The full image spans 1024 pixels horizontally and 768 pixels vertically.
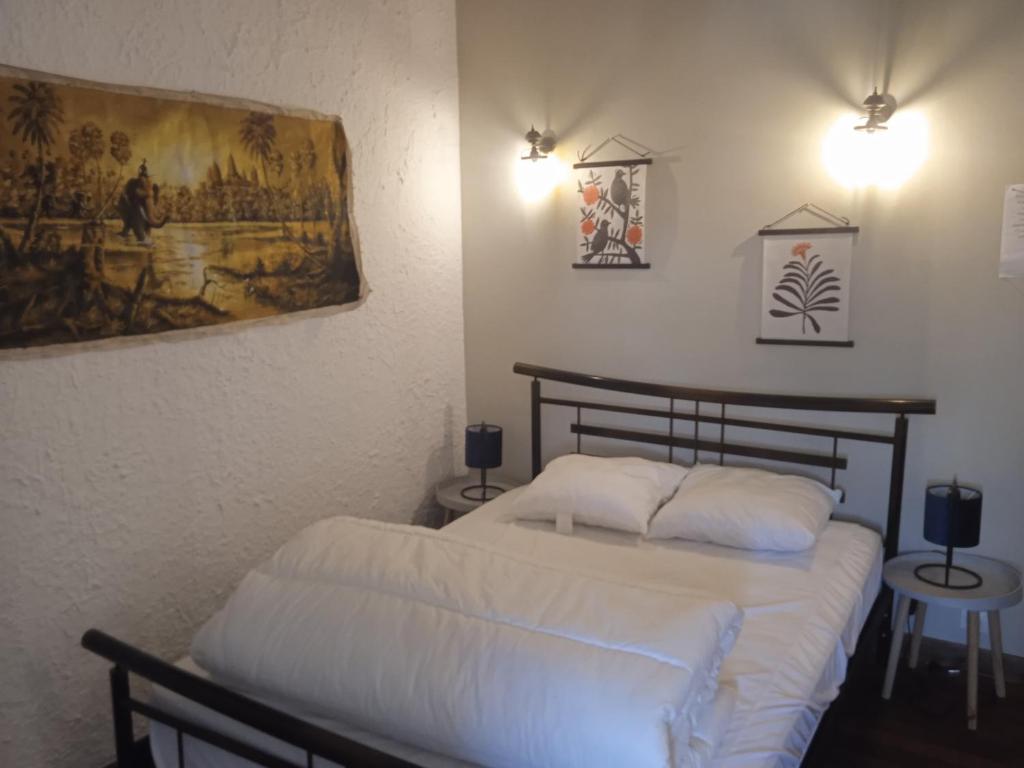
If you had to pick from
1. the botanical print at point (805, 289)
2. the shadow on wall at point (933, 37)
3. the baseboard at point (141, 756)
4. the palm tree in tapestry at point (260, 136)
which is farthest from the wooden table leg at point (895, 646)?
the palm tree in tapestry at point (260, 136)

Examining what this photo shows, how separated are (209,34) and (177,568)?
5.41 ft

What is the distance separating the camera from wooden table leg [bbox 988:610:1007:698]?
260 centimetres

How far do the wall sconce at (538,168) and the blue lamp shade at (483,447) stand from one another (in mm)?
1006

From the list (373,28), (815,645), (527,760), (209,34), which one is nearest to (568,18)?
(373,28)

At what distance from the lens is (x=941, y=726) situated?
98.0 inches

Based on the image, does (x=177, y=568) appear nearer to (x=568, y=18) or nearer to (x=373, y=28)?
(x=373, y=28)

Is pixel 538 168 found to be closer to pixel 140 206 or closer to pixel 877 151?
pixel 877 151

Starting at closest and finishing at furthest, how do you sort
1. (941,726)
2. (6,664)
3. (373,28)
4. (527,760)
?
1. (527,760)
2. (6,664)
3. (941,726)
4. (373,28)

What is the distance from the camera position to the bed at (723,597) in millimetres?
1617

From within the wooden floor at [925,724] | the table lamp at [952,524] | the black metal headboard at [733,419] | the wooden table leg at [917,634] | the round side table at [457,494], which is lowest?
the wooden floor at [925,724]

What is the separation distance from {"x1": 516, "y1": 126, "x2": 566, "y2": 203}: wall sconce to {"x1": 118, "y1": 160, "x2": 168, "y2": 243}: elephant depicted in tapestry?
157cm

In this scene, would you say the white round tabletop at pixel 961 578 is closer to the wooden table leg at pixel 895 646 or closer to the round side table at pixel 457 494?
the wooden table leg at pixel 895 646

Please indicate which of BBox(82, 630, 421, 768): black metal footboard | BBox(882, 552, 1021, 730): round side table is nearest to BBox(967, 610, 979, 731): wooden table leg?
BBox(882, 552, 1021, 730): round side table

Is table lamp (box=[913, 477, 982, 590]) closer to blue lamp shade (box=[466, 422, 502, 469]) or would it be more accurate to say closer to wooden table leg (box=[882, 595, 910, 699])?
wooden table leg (box=[882, 595, 910, 699])
